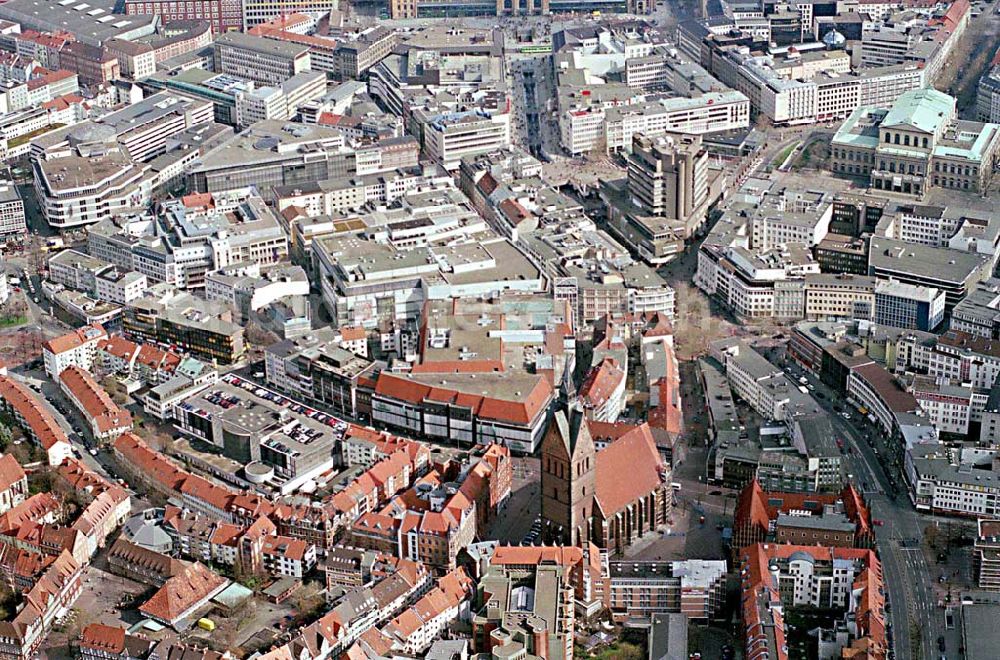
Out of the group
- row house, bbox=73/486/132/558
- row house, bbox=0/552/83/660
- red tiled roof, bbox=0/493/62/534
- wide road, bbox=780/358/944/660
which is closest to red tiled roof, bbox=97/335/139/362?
row house, bbox=73/486/132/558

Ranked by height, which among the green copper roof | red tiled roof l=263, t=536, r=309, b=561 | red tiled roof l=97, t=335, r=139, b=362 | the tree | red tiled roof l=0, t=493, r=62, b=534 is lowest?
red tiled roof l=263, t=536, r=309, b=561

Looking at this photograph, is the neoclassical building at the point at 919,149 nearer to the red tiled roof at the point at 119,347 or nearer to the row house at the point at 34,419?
the red tiled roof at the point at 119,347

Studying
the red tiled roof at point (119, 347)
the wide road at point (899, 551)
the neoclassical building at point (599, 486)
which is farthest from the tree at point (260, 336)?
the wide road at point (899, 551)

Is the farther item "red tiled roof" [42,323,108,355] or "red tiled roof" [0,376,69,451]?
"red tiled roof" [42,323,108,355]

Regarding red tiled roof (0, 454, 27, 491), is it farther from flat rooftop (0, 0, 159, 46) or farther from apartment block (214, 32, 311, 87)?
flat rooftop (0, 0, 159, 46)

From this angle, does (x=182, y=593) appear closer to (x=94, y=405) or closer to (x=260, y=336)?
(x=94, y=405)

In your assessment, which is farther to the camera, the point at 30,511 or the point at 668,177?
the point at 668,177

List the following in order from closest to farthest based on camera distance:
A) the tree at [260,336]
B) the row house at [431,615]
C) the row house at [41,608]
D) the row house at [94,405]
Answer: the row house at [431,615] → the row house at [41,608] → the row house at [94,405] → the tree at [260,336]

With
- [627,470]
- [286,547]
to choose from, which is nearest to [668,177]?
[627,470]
